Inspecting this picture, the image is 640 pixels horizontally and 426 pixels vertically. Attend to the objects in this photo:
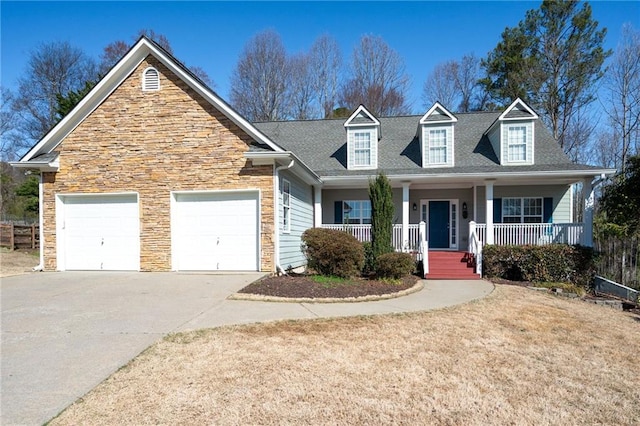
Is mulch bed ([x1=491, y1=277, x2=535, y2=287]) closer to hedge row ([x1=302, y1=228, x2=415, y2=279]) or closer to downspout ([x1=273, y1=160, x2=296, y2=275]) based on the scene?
hedge row ([x1=302, y1=228, x2=415, y2=279])

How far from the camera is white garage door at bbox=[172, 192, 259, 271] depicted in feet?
36.6

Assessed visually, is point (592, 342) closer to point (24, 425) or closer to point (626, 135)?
point (24, 425)

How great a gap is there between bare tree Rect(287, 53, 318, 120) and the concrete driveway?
2259 cm

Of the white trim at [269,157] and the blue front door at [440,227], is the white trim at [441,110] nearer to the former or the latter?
the blue front door at [440,227]

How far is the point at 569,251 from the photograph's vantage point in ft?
39.7

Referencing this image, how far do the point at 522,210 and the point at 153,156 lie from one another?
1346cm

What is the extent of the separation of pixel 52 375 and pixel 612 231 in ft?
54.7

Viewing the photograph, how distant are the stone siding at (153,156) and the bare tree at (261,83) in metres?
19.0

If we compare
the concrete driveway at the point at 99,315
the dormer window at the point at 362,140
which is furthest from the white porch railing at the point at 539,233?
the dormer window at the point at 362,140

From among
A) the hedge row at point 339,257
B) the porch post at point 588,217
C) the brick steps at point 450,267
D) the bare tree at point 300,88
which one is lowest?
the brick steps at point 450,267

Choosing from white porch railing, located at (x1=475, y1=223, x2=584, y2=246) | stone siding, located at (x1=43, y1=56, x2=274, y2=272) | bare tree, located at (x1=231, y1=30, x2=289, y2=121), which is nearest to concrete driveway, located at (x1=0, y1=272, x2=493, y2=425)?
stone siding, located at (x1=43, y1=56, x2=274, y2=272)

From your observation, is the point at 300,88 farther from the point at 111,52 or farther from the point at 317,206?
the point at 317,206

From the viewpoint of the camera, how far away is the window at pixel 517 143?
47.0 ft

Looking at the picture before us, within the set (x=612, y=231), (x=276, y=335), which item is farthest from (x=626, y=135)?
(x=276, y=335)
